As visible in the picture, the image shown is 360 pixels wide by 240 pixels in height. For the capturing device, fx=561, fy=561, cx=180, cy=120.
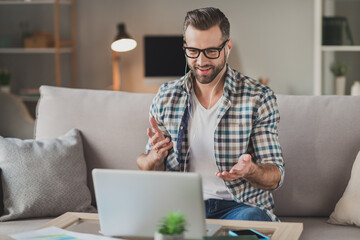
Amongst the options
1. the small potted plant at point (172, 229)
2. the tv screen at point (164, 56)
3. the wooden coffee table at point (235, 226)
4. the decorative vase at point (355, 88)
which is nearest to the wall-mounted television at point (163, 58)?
the tv screen at point (164, 56)

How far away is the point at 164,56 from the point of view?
4.77m

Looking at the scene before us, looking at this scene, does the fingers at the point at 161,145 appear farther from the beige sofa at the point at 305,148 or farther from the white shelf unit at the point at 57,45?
the white shelf unit at the point at 57,45

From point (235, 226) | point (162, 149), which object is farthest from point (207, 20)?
point (235, 226)

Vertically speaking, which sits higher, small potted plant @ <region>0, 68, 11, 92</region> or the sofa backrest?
small potted plant @ <region>0, 68, 11, 92</region>

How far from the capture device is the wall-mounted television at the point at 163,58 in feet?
15.6

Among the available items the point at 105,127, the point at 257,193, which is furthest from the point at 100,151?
the point at 257,193

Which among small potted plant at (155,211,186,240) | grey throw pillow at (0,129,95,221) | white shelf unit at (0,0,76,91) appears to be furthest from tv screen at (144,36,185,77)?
small potted plant at (155,211,186,240)

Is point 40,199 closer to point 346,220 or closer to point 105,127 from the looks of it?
point 105,127

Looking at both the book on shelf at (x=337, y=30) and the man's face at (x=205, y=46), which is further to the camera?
the book on shelf at (x=337, y=30)

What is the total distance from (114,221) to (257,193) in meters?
0.67

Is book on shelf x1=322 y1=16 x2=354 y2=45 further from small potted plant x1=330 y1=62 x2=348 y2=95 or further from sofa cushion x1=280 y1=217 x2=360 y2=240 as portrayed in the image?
sofa cushion x1=280 y1=217 x2=360 y2=240

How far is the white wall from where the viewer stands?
4.83 m

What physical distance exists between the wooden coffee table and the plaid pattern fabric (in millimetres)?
358

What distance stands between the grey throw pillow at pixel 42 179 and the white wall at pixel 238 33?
2.83 m
